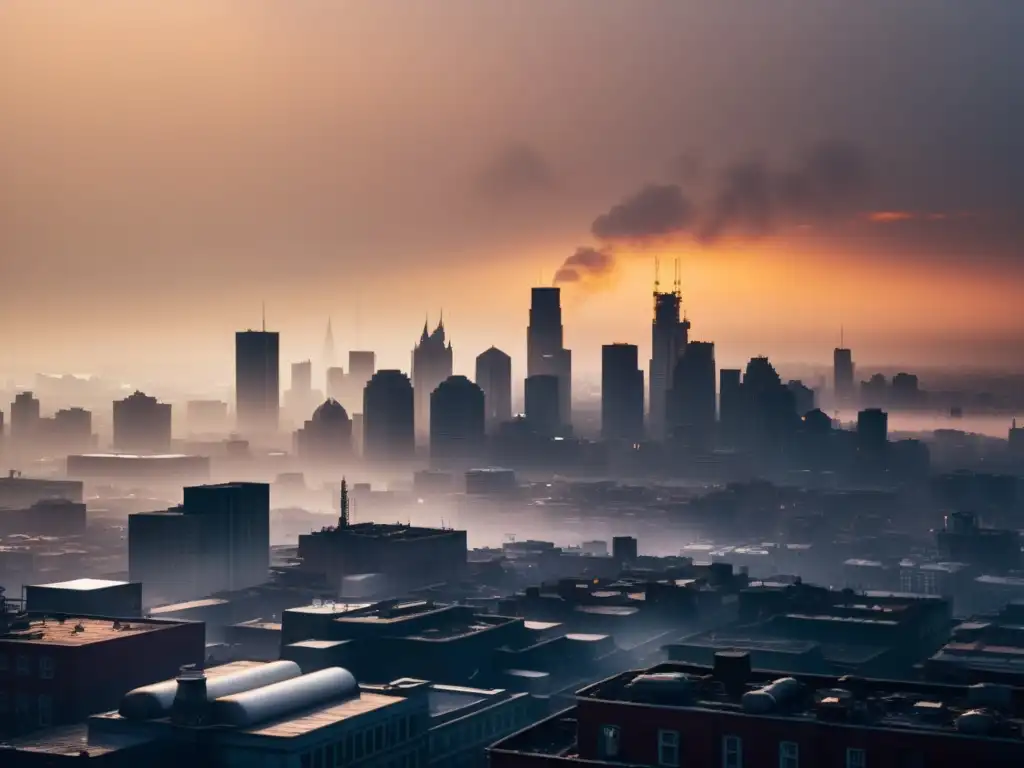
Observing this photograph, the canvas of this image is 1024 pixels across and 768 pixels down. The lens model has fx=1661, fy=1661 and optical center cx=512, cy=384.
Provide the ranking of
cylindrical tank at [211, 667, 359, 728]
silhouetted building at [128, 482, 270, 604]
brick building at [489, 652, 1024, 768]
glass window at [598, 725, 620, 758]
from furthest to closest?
silhouetted building at [128, 482, 270, 604], cylindrical tank at [211, 667, 359, 728], glass window at [598, 725, 620, 758], brick building at [489, 652, 1024, 768]

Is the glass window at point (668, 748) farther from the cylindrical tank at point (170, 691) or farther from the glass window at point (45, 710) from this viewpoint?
the glass window at point (45, 710)

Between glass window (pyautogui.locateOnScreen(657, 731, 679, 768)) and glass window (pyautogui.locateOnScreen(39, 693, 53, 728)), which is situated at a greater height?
glass window (pyautogui.locateOnScreen(657, 731, 679, 768))

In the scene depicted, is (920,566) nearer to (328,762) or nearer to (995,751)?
(328,762)

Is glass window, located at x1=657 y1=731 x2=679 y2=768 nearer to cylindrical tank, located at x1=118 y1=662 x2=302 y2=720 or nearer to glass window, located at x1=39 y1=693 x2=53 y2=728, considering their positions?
cylindrical tank, located at x1=118 y1=662 x2=302 y2=720

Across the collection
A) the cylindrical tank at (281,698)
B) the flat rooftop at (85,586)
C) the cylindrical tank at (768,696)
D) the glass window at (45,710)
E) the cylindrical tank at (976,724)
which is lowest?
the glass window at (45,710)

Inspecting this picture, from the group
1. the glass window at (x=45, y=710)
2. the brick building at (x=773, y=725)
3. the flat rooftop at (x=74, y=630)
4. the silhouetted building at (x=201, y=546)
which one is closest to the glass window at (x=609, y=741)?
the brick building at (x=773, y=725)

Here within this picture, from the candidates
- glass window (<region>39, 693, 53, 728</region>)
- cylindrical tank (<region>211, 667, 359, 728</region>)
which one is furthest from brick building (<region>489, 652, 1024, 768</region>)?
glass window (<region>39, 693, 53, 728</region>)

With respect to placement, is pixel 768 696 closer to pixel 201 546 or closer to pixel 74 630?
pixel 74 630
